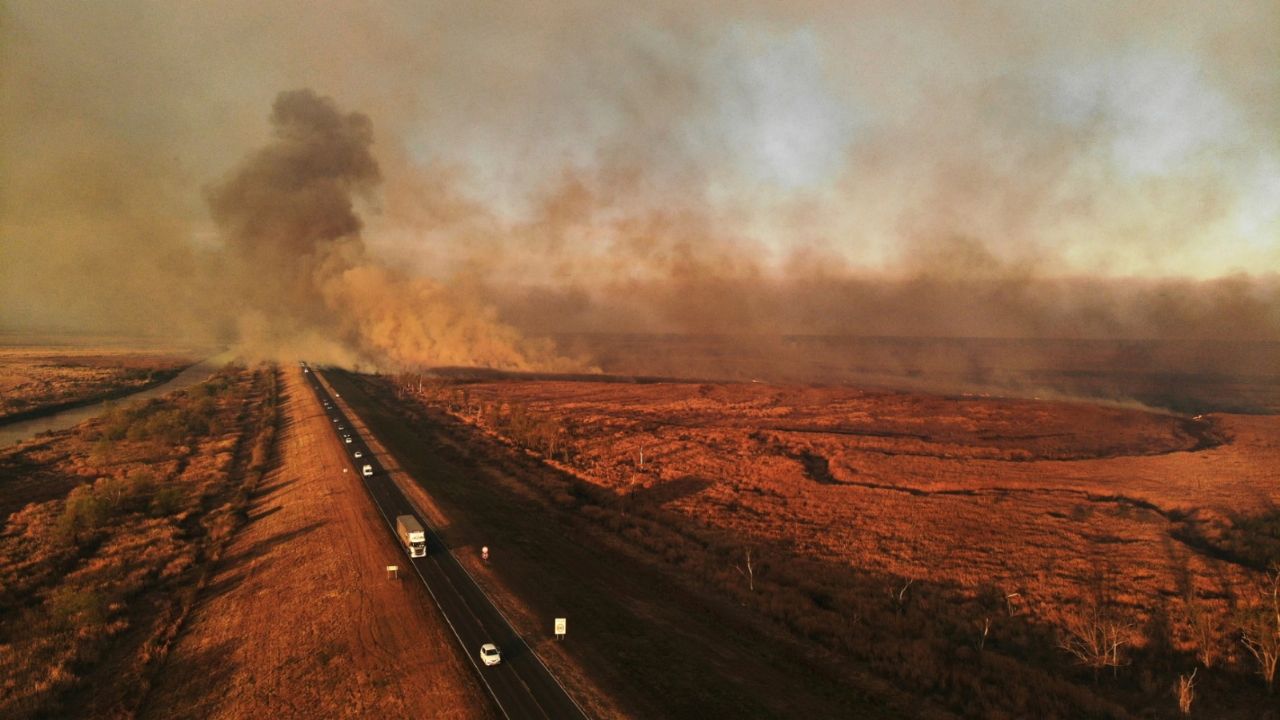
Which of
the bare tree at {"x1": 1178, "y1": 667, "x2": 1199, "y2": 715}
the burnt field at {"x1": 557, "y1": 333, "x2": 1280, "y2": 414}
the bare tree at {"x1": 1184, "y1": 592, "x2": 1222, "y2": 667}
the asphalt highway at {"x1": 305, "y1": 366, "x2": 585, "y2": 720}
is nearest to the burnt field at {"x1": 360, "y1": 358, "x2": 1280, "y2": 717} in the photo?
the bare tree at {"x1": 1184, "y1": 592, "x2": 1222, "y2": 667}

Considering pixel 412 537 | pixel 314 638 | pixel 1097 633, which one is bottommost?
pixel 1097 633

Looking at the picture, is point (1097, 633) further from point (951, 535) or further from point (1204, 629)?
point (951, 535)

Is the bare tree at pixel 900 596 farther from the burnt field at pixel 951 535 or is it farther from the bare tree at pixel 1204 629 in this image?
the bare tree at pixel 1204 629

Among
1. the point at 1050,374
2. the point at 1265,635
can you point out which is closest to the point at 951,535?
the point at 1265,635

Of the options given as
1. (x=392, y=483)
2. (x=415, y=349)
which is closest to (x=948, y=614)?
(x=392, y=483)

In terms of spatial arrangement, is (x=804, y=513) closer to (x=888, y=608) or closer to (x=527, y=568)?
(x=888, y=608)
